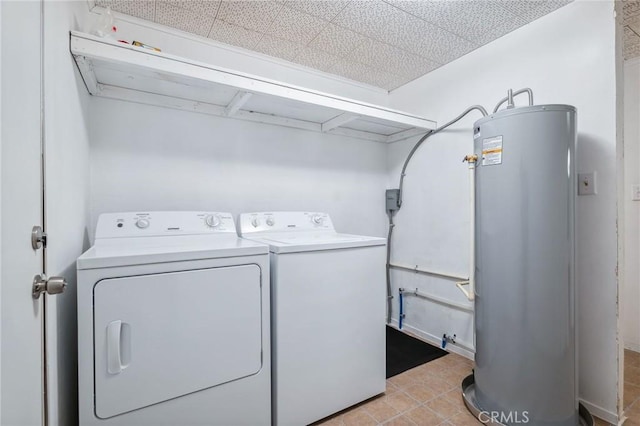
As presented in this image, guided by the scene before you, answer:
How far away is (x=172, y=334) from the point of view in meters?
1.21

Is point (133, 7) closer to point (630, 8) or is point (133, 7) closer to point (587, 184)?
point (587, 184)

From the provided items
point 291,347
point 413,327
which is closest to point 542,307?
point 291,347

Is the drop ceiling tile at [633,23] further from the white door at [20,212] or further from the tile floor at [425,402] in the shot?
the white door at [20,212]

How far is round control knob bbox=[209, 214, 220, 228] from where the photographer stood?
6.06 feet

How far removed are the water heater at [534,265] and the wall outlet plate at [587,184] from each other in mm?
311

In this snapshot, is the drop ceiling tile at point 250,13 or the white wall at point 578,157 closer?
the white wall at point 578,157

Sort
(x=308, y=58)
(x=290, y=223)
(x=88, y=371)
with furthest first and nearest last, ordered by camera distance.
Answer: (x=308, y=58)
(x=290, y=223)
(x=88, y=371)

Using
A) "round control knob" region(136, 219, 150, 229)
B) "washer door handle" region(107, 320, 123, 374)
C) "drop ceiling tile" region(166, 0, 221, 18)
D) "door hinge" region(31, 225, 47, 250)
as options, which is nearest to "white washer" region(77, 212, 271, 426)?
"washer door handle" region(107, 320, 123, 374)

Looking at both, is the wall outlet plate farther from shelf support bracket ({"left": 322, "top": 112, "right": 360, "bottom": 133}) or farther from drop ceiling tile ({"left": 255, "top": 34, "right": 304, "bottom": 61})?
drop ceiling tile ({"left": 255, "top": 34, "right": 304, "bottom": 61})

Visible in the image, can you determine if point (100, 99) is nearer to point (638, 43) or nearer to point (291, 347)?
point (291, 347)

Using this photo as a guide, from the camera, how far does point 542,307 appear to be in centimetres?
142

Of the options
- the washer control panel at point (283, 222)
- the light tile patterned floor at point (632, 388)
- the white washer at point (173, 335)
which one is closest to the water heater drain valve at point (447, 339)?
the light tile patterned floor at point (632, 388)

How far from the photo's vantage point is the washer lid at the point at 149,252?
1.11 metres

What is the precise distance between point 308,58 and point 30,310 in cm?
229
